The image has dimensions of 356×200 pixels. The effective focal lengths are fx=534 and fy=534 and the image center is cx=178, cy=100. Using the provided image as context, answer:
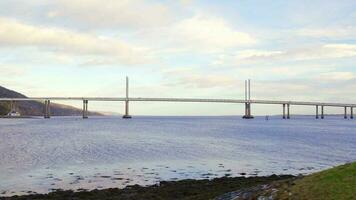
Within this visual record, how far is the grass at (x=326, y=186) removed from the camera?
14.7 meters

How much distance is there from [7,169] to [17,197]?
14644 mm

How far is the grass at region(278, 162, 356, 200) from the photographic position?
578 inches

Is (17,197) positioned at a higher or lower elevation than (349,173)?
lower

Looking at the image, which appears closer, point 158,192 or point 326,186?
point 326,186

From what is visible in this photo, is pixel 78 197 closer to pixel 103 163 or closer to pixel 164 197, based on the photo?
pixel 164 197

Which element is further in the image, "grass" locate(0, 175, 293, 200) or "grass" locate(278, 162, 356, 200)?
"grass" locate(0, 175, 293, 200)

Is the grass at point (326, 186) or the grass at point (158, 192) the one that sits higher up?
the grass at point (326, 186)

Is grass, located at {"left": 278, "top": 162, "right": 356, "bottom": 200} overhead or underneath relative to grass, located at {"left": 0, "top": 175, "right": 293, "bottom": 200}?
overhead

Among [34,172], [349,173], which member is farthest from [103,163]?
[349,173]

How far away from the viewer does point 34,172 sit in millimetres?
37844

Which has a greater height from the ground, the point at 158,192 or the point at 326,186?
the point at 326,186

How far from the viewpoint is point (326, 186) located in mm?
15344

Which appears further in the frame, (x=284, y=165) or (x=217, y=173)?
(x=284, y=165)

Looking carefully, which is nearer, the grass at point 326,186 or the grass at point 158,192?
the grass at point 326,186
